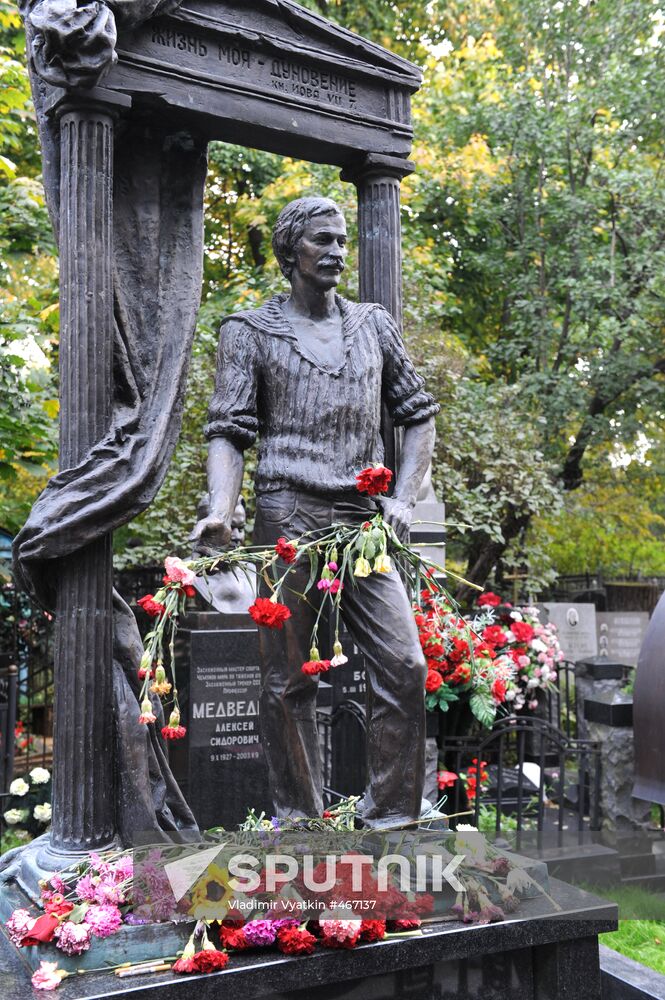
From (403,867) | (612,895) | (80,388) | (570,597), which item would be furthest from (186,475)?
(570,597)

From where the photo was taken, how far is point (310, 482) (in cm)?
361

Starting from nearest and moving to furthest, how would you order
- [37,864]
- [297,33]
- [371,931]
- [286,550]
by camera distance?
[371,931] → [286,550] → [37,864] → [297,33]

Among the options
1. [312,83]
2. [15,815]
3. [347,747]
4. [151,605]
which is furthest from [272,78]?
[15,815]

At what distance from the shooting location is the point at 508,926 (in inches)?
125

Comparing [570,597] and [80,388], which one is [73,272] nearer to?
[80,388]

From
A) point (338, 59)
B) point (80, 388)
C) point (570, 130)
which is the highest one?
point (570, 130)

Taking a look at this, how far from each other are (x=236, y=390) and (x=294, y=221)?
0.72 m

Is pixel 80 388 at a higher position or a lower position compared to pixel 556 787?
higher

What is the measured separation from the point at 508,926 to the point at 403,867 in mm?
407

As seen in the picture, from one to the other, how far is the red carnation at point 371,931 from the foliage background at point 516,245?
27.7ft

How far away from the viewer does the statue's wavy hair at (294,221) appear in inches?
143

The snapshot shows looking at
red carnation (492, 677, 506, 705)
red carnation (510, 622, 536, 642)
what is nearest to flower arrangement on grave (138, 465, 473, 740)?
red carnation (492, 677, 506, 705)

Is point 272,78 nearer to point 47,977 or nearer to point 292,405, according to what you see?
point 292,405

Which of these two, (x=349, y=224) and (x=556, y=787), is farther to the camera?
(x=349, y=224)
